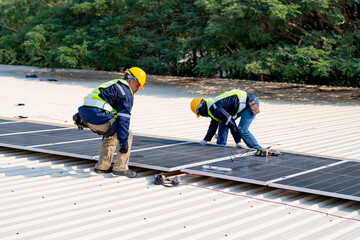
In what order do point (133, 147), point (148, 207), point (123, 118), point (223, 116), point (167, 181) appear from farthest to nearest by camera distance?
point (133, 147)
point (223, 116)
point (167, 181)
point (123, 118)
point (148, 207)

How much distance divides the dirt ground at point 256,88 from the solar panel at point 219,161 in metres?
12.3

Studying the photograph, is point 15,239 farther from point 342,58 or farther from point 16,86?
point 16,86

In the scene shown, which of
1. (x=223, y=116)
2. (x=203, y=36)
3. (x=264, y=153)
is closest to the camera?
(x=264, y=153)

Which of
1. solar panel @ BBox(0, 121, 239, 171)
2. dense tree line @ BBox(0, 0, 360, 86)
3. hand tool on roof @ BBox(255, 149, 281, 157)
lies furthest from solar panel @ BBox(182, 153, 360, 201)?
dense tree line @ BBox(0, 0, 360, 86)

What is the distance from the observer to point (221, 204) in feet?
23.1

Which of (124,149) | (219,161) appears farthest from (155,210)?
(219,161)

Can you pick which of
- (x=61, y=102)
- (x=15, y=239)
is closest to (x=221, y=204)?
(x=15, y=239)

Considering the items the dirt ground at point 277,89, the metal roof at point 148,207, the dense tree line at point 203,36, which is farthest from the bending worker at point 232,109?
the dirt ground at point 277,89

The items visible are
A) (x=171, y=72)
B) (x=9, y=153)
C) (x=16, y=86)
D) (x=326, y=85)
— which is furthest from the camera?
(x=171, y=72)

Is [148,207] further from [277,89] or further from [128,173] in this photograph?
[277,89]

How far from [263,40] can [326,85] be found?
646 centimetres

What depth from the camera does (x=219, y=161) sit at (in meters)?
8.74

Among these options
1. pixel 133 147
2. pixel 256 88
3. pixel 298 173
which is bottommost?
pixel 133 147

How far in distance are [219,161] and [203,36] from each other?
1558 centimetres
